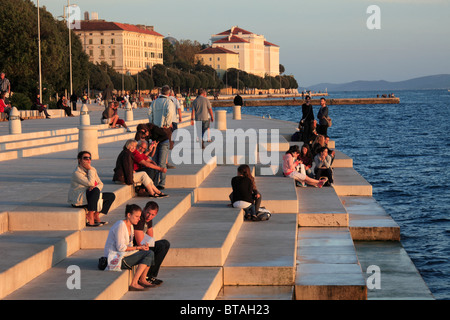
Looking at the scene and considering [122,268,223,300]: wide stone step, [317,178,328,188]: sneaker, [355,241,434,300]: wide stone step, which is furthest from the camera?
[317,178,328,188]: sneaker

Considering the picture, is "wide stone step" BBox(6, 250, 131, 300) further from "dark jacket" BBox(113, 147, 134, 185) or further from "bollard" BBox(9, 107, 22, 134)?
"bollard" BBox(9, 107, 22, 134)

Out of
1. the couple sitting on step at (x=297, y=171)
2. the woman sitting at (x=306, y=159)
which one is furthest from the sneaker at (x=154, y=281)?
the woman sitting at (x=306, y=159)

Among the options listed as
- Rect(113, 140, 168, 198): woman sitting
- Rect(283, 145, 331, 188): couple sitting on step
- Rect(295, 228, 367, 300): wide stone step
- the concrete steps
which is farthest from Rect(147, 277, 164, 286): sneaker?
the concrete steps

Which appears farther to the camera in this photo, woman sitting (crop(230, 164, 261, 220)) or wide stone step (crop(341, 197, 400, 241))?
wide stone step (crop(341, 197, 400, 241))

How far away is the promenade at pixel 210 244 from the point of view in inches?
333

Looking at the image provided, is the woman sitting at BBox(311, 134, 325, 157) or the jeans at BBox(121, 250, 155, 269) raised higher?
the woman sitting at BBox(311, 134, 325, 157)

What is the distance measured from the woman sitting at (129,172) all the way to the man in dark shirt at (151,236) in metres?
3.23

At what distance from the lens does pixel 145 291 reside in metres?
8.64

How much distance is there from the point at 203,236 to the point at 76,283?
118 inches

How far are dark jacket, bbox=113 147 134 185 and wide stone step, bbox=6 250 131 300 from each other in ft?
11.0

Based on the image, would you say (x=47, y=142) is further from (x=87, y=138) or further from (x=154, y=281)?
(x=154, y=281)

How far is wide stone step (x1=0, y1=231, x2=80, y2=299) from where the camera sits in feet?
25.5
